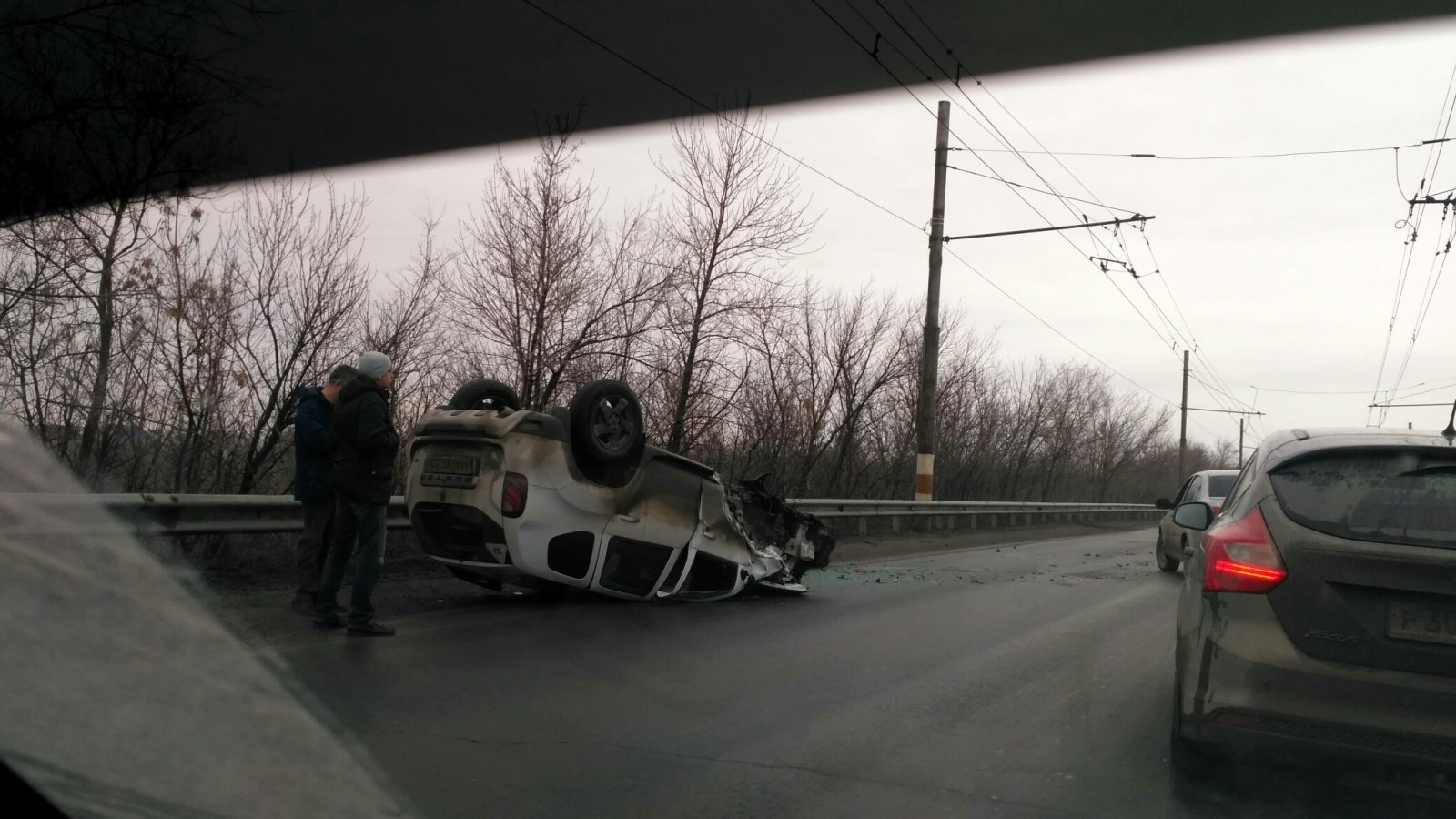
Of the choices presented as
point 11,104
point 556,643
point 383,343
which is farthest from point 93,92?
point 383,343

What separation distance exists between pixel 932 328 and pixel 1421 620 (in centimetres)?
1703

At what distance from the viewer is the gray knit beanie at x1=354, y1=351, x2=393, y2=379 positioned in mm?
6781

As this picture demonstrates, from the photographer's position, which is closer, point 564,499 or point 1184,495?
point 564,499

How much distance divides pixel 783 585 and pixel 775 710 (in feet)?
15.0

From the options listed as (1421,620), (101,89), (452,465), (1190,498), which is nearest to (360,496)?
(452,465)

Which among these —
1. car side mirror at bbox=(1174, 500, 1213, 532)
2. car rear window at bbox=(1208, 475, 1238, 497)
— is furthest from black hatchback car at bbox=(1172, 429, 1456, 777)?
car rear window at bbox=(1208, 475, 1238, 497)

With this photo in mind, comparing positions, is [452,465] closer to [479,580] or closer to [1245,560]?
[479,580]

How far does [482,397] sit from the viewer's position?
28.5ft

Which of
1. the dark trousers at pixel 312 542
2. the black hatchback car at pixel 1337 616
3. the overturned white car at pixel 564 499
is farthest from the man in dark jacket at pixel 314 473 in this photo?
the black hatchback car at pixel 1337 616

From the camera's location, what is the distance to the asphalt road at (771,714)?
401cm

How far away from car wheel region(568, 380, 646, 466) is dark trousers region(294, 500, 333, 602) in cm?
190

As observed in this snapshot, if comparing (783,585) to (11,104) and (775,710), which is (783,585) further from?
(11,104)

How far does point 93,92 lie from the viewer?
713cm

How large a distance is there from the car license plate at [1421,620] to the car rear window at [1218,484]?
10737 mm
